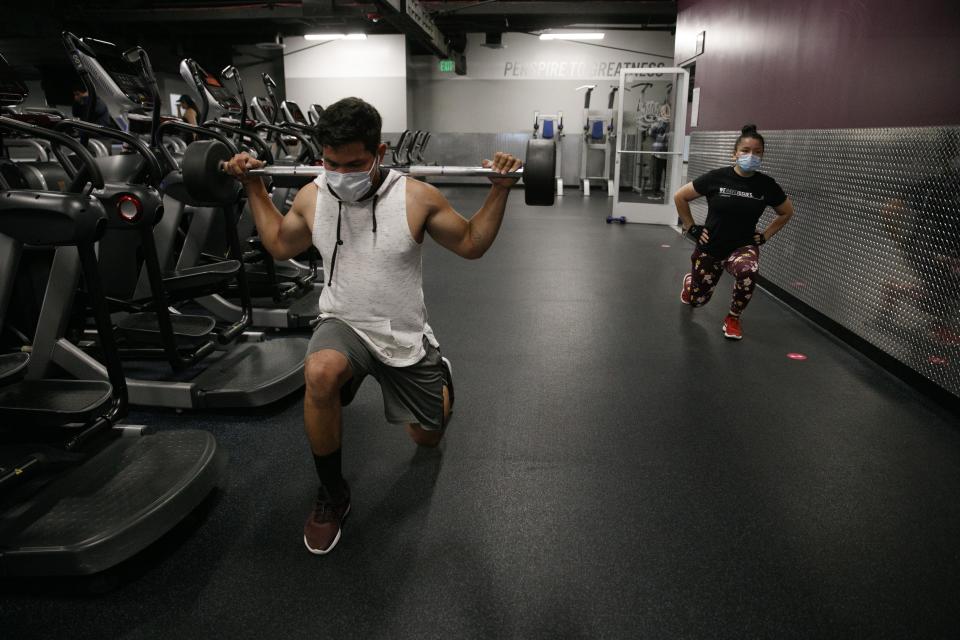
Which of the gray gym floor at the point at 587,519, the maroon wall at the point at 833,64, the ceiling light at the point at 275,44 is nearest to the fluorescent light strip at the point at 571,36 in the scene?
the ceiling light at the point at 275,44

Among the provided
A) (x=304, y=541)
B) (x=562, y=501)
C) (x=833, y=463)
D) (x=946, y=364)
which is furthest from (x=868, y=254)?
(x=304, y=541)

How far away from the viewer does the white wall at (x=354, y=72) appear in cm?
1399

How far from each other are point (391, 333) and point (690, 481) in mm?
1179

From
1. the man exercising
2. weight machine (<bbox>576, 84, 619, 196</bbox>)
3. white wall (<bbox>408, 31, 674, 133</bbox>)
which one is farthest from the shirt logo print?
white wall (<bbox>408, 31, 674, 133</bbox>)

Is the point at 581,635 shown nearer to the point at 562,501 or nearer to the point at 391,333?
the point at 562,501

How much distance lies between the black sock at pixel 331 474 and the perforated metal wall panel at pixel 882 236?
2702 mm

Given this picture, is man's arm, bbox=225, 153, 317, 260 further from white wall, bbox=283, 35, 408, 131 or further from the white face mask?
white wall, bbox=283, 35, 408, 131

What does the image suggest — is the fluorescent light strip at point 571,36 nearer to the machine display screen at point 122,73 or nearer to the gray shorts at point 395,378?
the machine display screen at point 122,73

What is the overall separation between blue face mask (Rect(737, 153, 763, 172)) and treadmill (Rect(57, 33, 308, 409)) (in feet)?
8.84

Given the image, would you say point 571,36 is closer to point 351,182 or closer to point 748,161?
point 748,161

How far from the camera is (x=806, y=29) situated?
15.4ft

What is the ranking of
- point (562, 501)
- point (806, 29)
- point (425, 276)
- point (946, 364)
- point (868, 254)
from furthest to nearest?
1. point (425, 276)
2. point (806, 29)
3. point (868, 254)
4. point (946, 364)
5. point (562, 501)

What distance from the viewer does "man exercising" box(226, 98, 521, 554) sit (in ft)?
5.97

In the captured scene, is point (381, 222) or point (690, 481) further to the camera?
point (690, 481)
